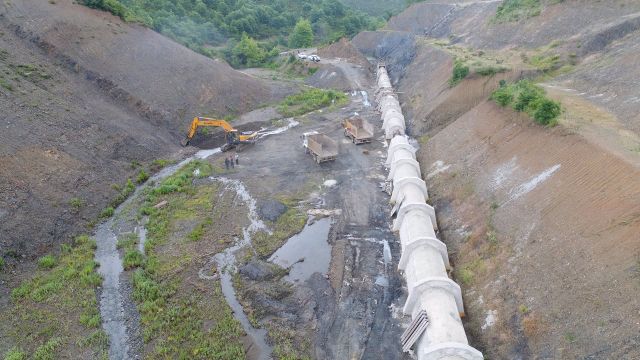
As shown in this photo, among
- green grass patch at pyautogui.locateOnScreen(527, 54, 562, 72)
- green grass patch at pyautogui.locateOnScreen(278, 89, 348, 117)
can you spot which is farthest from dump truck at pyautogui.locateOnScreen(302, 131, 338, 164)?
green grass patch at pyautogui.locateOnScreen(527, 54, 562, 72)

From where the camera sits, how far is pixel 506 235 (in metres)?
16.0

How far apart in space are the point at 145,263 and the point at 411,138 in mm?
21834

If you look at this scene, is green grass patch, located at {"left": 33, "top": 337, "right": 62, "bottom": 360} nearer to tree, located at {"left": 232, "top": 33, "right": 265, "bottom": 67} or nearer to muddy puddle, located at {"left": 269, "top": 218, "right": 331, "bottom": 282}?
muddy puddle, located at {"left": 269, "top": 218, "right": 331, "bottom": 282}

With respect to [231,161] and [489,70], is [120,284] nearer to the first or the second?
[231,161]

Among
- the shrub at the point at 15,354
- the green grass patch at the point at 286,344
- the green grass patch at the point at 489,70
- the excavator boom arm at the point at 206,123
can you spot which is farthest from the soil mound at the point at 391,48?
the shrub at the point at 15,354

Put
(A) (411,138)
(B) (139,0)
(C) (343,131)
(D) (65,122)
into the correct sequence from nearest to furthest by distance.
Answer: (D) (65,122) → (A) (411,138) → (C) (343,131) → (B) (139,0)

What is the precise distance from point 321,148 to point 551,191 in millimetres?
15891

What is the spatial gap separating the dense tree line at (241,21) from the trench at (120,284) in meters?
35.7

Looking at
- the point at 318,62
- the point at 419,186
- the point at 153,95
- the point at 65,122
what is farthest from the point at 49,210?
the point at 318,62

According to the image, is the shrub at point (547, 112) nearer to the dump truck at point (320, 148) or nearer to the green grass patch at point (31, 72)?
the dump truck at point (320, 148)

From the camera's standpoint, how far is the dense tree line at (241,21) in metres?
58.3

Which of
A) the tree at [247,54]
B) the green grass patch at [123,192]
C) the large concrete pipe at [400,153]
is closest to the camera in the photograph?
the green grass patch at [123,192]

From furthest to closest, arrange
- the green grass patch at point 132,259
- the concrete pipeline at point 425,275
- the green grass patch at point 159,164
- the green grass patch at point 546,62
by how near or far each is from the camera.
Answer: the green grass patch at point 546,62 → the green grass patch at point 159,164 → the green grass patch at point 132,259 → the concrete pipeline at point 425,275

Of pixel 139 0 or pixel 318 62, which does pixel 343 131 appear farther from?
pixel 139 0
